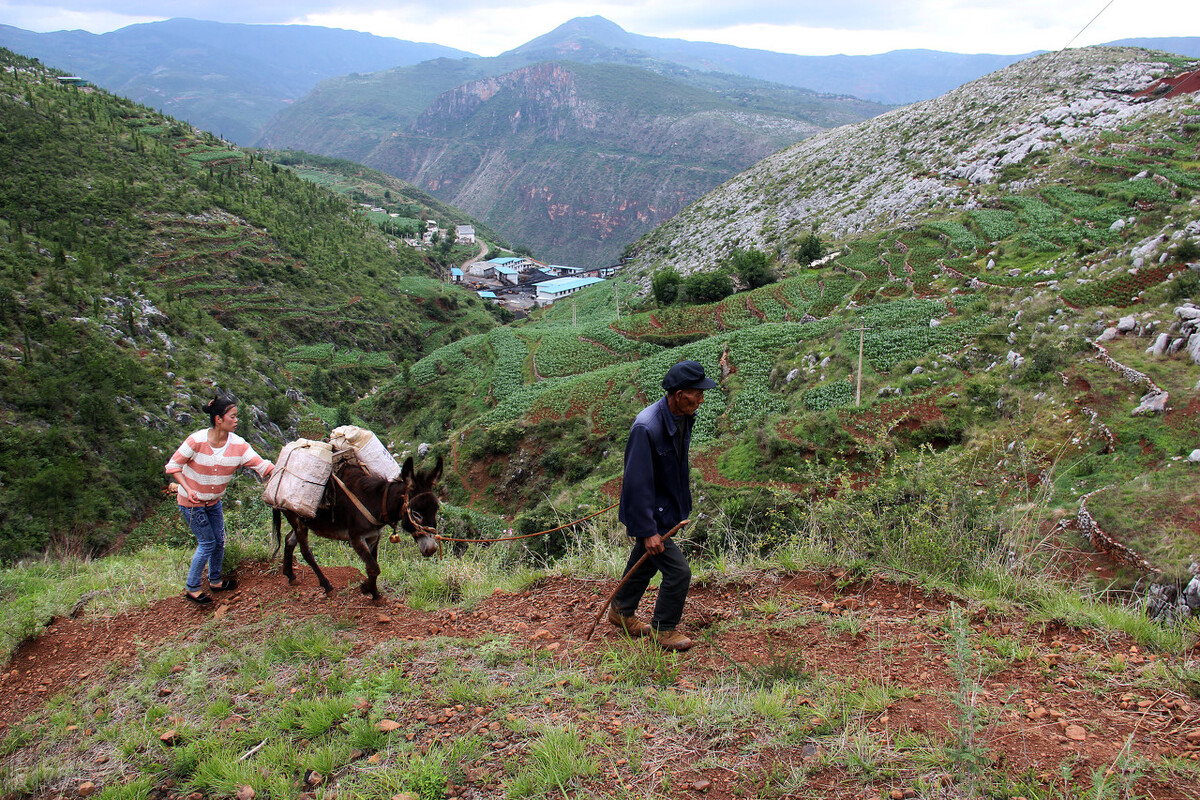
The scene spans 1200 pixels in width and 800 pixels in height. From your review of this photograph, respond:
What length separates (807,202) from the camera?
5353cm

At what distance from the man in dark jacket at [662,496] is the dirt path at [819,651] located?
266 mm

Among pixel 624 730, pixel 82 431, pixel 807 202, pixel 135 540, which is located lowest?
pixel 135 540

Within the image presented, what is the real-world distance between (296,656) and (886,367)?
18.9 metres

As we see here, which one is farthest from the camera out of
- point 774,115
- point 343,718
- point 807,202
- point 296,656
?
point 774,115

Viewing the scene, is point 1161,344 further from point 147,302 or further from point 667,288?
point 147,302

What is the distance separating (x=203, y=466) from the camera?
5.28 m

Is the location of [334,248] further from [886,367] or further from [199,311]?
[886,367]

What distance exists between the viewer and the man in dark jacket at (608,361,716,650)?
13.0ft

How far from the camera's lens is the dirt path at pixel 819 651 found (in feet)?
9.67

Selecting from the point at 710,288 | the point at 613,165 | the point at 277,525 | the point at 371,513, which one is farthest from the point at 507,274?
the point at 613,165

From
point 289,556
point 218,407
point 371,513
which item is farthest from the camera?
point 289,556

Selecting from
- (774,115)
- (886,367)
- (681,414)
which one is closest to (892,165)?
(886,367)

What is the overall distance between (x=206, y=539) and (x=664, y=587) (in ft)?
14.2

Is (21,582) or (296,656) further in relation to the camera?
(21,582)
